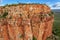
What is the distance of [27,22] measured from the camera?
7.15 meters

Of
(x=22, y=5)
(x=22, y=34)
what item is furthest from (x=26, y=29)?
(x=22, y=5)

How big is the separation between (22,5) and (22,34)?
0.79 metres

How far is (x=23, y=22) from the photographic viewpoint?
23.4 feet

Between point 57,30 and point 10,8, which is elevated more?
point 10,8

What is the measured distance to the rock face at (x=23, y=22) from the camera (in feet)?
23.5

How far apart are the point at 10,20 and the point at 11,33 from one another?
38 centimetres

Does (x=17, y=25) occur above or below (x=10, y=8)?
below

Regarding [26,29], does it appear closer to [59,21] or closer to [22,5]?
[22,5]

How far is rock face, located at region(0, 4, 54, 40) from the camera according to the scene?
716cm

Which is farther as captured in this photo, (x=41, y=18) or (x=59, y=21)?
(x=59, y=21)

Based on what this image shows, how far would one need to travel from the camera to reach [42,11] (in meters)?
7.54

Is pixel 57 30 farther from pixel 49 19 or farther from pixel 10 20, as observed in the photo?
pixel 10 20

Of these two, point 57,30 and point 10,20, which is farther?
point 57,30

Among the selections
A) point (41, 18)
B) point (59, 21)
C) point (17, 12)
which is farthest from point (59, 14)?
point (17, 12)
